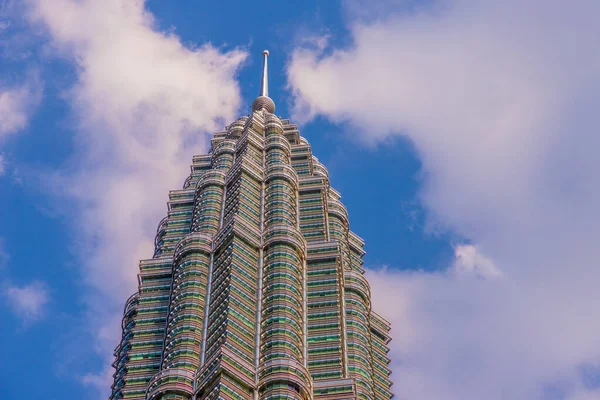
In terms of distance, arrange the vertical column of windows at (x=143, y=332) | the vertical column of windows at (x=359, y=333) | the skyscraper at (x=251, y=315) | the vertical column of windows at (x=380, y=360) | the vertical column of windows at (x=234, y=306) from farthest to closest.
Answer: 1. the vertical column of windows at (x=380, y=360)
2. the vertical column of windows at (x=359, y=333)
3. the vertical column of windows at (x=143, y=332)
4. the skyscraper at (x=251, y=315)
5. the vertical column of windows at (x=234, y=306)

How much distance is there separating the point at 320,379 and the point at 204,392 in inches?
803

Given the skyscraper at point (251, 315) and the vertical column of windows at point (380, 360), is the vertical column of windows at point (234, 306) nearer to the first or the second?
Result: the skyscraper at point (251, 315)

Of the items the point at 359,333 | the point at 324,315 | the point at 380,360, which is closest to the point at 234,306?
the point at 324,315

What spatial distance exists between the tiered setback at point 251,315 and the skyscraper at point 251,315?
21cm

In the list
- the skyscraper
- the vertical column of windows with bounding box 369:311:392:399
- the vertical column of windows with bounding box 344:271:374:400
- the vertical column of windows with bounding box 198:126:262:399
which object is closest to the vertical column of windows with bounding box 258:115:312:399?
the skyscraper

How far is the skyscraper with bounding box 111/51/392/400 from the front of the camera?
148750 millimetres

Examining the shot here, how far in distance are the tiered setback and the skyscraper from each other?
0.21 meters

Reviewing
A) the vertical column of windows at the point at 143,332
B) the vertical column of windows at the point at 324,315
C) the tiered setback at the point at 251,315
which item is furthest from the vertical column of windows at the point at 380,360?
the vertical column of windows at the point at 143,332

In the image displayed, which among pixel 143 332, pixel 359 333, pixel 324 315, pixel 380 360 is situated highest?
pixel 380 360

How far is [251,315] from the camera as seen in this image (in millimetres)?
162250

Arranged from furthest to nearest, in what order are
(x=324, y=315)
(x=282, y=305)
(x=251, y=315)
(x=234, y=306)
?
(x=324, y=315), (x=282, y=305), (x=251, y=315), (x=234, y=306)

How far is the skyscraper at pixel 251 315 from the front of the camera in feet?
488

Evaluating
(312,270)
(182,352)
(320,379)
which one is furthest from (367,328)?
(182,352)

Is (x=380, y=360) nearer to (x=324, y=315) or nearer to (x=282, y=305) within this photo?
(x=324, y=315)
